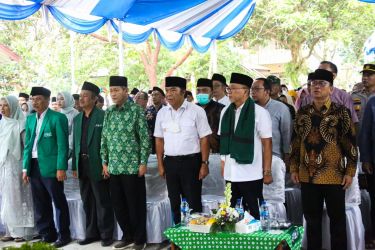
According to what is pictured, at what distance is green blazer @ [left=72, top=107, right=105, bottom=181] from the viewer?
5.52 metres

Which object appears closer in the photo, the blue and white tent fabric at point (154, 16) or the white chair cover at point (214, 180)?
the white chair cover at point (214, 180)

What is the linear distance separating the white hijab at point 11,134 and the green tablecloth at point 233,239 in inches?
108

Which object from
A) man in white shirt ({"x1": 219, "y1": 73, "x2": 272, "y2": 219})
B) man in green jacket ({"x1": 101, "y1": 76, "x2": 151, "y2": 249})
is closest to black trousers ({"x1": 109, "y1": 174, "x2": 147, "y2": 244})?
man in green jacket ({"x1": 101, "y1": 76, "x2": 151, "y2": 249})

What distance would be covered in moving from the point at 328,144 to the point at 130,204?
2259mm

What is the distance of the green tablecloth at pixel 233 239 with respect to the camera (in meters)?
3.82

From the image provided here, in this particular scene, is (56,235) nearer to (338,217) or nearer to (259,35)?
(338,217)

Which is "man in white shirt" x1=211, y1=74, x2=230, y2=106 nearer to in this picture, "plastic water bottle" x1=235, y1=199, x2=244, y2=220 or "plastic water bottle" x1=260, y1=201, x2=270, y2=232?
"plastic water bottle" x1=235, y1=199, x2=244, y2=220

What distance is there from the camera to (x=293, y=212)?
18.7 ft

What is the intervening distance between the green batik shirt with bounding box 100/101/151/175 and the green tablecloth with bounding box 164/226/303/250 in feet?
3.96

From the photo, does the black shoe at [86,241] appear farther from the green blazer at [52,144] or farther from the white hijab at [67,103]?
the white hijab at [67,103]

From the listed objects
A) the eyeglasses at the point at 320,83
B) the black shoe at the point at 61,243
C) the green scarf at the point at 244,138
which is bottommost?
the black shoe at the point at 61,243

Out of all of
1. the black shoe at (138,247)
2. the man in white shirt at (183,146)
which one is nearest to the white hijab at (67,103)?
the man in white shirt at (183,146)

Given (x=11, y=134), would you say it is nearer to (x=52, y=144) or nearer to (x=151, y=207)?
(x=52, y=144)

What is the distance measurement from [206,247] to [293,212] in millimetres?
1971
